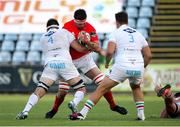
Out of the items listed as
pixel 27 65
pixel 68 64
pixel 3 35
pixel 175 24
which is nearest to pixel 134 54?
pixel 68 64

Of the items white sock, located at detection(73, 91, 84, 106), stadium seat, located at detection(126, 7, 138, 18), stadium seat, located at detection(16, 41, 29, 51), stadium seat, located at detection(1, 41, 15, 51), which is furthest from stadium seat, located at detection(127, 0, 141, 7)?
white sock, located at detection(73, 91, 84, 106)

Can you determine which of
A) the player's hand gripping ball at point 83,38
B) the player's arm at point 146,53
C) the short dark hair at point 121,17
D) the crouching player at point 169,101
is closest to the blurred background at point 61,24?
the crouching player at point 169,101

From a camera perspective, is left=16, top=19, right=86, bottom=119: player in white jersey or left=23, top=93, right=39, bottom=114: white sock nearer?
left=23, top=93, right=39, bottom=114: white sock

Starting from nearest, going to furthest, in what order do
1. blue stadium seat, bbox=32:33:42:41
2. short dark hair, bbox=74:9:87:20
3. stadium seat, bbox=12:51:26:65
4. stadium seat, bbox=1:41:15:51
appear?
short dark hair, bbox=74:9:87:20
stadium seat, bbox=12:51:26:65
stadium seat, bbox=1:41:15:51
blue stadium seat, bbox=32:33:42:41

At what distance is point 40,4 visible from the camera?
36.1 metres

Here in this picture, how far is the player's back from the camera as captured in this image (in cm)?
1591

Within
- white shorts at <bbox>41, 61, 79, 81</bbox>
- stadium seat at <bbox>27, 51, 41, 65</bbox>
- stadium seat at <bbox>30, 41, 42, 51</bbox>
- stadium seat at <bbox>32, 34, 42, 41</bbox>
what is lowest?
white shorts at <bbox>41, 61, 79, 81</bbox>

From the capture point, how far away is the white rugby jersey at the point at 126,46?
14.9 meters

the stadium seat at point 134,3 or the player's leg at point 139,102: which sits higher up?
the stadium seat at point 134,3

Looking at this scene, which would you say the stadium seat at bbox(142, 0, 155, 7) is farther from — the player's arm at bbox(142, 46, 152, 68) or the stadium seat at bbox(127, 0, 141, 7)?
the player's arm at bbox(142, 46, 152, 68)

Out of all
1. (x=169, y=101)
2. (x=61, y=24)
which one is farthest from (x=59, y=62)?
(x=61, y=24)

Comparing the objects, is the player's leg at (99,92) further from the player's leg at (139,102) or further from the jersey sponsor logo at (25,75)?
the jersey sponsor logo at (25,75)

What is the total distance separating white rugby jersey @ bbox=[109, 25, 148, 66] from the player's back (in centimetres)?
133

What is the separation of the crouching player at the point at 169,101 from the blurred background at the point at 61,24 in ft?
49.5
